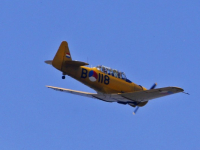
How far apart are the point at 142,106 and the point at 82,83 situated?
257 inches

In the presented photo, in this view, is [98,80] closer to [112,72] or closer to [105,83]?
[105,83]

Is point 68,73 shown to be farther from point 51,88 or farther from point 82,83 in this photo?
point 51,88

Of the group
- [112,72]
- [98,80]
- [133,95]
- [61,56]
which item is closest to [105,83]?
[98,80]

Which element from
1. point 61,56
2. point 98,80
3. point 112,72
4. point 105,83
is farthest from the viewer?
point 112,72

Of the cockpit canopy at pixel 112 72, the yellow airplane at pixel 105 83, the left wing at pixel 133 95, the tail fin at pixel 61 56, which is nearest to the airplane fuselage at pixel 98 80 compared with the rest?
the yellow airplane at pixel 105 83

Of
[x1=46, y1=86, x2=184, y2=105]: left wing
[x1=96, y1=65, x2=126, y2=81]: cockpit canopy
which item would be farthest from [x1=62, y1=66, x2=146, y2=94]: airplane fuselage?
[x1=46, y1=86, x2=184, y2=105]: left wing

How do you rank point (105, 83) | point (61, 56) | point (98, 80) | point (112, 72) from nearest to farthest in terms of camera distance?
point (61, 56), point (98, 80), point (105, 83), point (112, 72)

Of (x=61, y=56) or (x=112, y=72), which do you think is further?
(x=112, y=72)

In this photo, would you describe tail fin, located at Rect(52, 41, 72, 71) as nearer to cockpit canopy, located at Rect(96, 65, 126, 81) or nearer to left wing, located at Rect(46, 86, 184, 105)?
cockpit canopy, located at Rect(96, 65, 126, 81)

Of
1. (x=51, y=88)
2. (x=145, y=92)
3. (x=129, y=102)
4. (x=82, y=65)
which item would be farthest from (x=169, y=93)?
(x=51, y=88)

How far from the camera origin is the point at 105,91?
110ft

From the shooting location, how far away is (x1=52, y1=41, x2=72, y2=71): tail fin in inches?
1221

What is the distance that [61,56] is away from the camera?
3109cm

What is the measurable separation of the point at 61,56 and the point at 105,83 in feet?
14.2
